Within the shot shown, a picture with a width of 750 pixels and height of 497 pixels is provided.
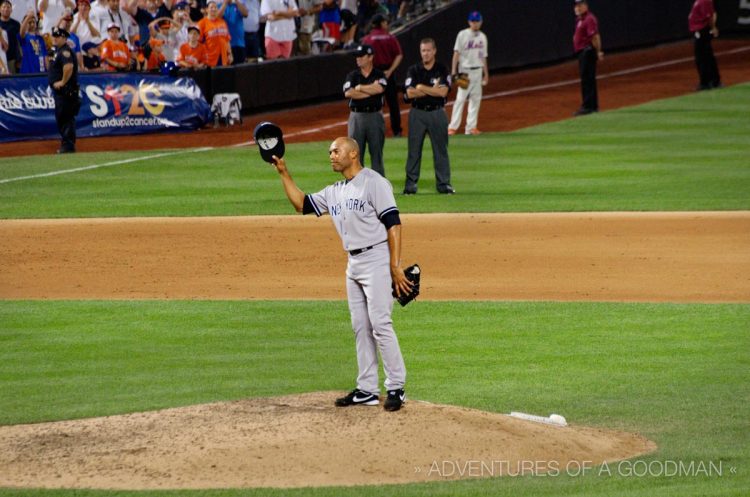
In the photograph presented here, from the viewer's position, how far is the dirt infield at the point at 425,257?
1441 centimetres

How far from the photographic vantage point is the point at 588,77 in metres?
29.3

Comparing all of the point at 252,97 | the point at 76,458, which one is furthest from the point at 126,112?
the point at 76,458

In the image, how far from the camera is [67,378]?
1073 centimetres

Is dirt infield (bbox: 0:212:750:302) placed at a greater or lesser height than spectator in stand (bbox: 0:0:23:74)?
lesser

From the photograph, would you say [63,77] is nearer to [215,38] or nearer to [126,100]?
[126,100]

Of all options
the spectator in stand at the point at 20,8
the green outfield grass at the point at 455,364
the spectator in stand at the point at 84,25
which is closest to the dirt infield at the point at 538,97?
the spectator in stand at the point at 84,25

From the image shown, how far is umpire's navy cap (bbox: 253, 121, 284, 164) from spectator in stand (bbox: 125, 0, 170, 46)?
2015 centimetres

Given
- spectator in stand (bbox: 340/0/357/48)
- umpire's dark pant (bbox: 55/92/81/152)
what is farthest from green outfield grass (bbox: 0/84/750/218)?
spectator in stand (bbox: 340/0/357/48)

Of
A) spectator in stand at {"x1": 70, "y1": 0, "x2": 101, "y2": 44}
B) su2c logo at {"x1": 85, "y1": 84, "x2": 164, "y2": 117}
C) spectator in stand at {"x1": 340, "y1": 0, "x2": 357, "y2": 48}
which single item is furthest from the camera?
spectator in stand at {"x1": 340, "y1": 0, "x2": 357, "y2": 48}

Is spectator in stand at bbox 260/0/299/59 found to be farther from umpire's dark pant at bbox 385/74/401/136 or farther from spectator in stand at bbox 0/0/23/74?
spectator in stand at bbox 0/0/23/74

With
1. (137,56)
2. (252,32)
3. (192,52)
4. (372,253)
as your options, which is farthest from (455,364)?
(252,32)

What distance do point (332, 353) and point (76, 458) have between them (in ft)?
11.7

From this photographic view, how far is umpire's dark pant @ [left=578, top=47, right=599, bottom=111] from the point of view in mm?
28422

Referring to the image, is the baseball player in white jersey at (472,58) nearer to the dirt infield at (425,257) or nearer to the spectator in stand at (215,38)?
the spectator in stand at (215,38)
